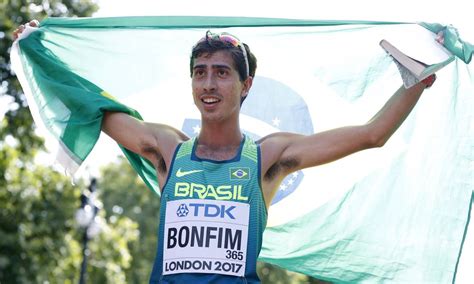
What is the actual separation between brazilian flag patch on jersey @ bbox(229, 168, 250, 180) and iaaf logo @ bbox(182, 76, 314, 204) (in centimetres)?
127

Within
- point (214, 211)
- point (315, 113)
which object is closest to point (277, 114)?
point (315, 113)

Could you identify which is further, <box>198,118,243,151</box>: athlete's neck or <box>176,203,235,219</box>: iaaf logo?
<box>198,118,243,151</box>: athlete's neck

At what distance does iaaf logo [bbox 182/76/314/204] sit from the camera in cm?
690

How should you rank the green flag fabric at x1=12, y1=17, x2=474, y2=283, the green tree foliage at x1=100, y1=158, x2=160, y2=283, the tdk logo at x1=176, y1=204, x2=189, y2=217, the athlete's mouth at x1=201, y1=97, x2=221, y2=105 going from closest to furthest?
1. the tdk logo at x1=176, y1=204, x2=189, y2=217
2. the athlete's mouth at x1=201, y1=97, x2=221, y2=105
3. the green flag fabric at x1=12, y1=17, x2=474, y2=283
4. the green tree foliage at x1=100, y1=158, x2=160, y2=283

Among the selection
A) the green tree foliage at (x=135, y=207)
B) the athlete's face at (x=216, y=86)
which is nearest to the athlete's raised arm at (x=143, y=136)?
the athlete's face at (x=216, y=86)

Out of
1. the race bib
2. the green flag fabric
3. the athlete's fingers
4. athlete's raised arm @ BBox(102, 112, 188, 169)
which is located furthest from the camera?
the athlete's fingers

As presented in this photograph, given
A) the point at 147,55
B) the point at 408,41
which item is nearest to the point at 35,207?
the point at 147,55

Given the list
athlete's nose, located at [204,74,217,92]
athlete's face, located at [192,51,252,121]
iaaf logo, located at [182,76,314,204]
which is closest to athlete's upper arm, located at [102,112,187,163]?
athlete's face, located at [192,51,252,121]

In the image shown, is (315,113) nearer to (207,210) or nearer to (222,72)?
(222,72)

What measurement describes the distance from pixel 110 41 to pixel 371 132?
6.85ft

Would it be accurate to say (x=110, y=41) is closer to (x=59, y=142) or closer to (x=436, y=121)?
(x=59, y=142)

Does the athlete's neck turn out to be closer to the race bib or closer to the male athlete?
the male athlete

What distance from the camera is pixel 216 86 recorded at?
5633 mm

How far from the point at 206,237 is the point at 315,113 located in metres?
1.70
